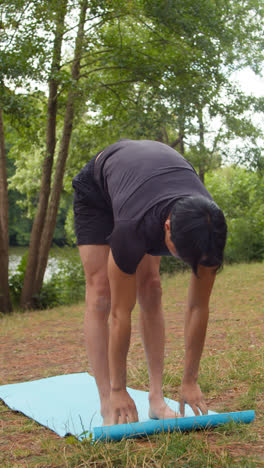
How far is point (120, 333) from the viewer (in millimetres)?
2365

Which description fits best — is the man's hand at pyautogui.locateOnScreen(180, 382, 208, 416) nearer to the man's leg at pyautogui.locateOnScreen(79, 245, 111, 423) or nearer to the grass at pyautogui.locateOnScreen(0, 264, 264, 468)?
the grass at pyautogui.locateOnScreen(0, 264, 264, 468)

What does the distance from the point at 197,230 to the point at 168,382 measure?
200cm

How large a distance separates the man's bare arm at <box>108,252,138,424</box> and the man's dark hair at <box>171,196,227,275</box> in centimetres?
37

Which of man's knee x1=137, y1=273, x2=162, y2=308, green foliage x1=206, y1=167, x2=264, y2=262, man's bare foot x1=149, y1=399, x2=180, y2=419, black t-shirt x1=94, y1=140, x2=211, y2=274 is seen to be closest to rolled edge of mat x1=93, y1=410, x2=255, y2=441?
man's bare foot x1=149, y1=399, x2=180, y2=419

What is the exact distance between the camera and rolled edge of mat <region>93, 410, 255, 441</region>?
7.73 ft

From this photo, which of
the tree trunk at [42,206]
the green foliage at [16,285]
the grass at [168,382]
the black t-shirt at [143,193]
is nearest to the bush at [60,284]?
the green foliage at [16,285]

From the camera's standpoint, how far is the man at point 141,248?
2.08m

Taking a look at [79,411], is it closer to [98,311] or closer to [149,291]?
[98,311]

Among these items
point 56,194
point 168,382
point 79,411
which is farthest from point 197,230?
point 56,194

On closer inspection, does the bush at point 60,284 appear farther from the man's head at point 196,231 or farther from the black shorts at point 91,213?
the man's head at point 196,231

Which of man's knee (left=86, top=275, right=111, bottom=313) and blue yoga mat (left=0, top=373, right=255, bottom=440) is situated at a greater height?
man's knee (left=86, top=275, right=111, bottom=313)

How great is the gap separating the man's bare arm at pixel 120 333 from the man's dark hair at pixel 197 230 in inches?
14.4

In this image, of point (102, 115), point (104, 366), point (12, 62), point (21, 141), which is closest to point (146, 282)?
point (104, 366)

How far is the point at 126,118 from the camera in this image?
10.9 m
